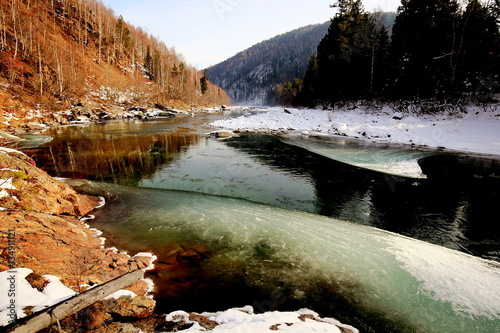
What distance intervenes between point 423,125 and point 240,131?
55.1ft

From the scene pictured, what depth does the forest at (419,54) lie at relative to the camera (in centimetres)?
1998

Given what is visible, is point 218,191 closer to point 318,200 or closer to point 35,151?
point 318,200

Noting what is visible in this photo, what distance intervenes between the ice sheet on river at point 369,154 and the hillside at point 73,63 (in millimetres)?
29843

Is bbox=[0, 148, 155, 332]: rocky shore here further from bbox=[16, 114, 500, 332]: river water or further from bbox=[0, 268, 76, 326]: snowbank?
bbox=[16, 114, 500, 332]: river water

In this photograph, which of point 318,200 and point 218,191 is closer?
point 318,200

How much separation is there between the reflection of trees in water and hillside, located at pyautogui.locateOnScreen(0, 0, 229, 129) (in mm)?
13800

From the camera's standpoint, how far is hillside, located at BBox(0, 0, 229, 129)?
34812mm

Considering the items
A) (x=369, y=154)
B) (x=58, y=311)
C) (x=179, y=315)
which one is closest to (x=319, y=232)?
(x=179, y=315)

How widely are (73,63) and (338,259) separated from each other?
2472 inches

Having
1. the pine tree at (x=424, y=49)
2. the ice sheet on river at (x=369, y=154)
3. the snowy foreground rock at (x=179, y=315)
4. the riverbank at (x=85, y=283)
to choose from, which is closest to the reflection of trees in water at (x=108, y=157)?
the riverbank at (x=85, y=283)

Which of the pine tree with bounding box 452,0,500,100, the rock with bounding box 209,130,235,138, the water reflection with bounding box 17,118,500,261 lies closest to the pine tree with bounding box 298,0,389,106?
the pine tree with bounding box 452,0,500,100

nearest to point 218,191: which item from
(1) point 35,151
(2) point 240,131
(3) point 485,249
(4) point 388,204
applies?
(4) point 388,204

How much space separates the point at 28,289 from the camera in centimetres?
291

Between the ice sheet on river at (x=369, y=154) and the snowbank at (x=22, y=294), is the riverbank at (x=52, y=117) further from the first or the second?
the ice sheet on river at (x=369, y=154)
